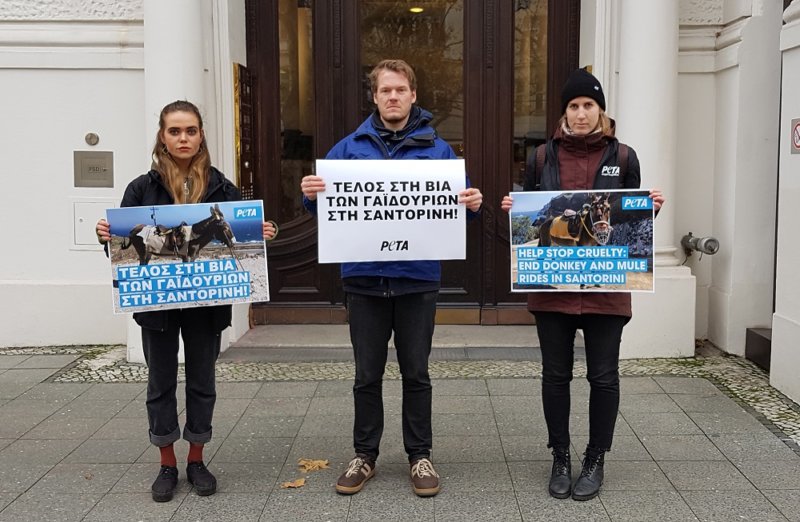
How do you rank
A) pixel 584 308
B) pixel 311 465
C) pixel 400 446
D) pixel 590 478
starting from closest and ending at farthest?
pixel 584 308
pixel 590 478
pixel 311 465
pixel 400 446

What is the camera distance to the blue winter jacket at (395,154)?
3.80 metres

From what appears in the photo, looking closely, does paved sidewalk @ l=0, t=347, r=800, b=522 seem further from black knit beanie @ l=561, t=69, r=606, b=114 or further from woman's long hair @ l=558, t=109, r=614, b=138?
black knit beanie @ l=561, t=69, r=606, b=114

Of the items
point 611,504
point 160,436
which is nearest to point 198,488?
point 160,436

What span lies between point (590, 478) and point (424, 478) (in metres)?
0.79

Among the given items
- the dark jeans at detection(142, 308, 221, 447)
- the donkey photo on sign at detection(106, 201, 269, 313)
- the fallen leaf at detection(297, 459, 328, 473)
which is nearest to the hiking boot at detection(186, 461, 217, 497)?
the dark jeans at detection(142, 308, 221, 447)

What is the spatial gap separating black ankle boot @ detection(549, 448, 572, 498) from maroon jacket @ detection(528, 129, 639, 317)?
724mm

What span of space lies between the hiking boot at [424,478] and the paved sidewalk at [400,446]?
0.05m

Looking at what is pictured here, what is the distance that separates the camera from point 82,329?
6.86m

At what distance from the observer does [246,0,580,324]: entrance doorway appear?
7.15 meters

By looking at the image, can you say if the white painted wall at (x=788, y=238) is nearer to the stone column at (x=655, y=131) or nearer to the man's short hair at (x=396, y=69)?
the stone column at (x=655, y=131)

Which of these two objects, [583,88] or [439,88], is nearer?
[583,88]

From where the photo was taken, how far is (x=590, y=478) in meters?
3.85

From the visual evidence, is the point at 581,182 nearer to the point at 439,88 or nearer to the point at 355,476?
the point at 355,476

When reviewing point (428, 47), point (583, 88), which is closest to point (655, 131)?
point (428, 47)
